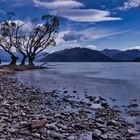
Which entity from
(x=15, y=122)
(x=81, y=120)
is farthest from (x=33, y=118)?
(x=81, y=120)

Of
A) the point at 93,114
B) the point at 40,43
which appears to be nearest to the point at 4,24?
the point at 40,43

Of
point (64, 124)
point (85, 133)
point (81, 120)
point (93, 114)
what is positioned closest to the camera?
point (85, 133)

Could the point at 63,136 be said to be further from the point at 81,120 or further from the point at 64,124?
the point at 81,120

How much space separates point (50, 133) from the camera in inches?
444

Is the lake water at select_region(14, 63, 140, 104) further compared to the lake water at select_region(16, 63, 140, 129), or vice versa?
the lake water at select_region(14, 63, 140, 104)

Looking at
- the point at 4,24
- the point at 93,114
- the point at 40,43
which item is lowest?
the point at 93,114

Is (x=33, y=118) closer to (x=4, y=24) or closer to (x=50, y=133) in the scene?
(x=50, y=133)

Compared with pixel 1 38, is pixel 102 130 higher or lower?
lower

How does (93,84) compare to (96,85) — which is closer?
(96,85)

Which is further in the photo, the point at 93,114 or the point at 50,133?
the point at 93,114

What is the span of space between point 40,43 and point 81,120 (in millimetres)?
76824

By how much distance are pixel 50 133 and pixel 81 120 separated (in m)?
3.02

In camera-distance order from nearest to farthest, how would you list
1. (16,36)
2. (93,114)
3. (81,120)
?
(81,120) → (93,114) → (16,36)

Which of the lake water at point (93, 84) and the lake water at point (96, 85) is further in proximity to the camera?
the lake water at point (93, 84)
